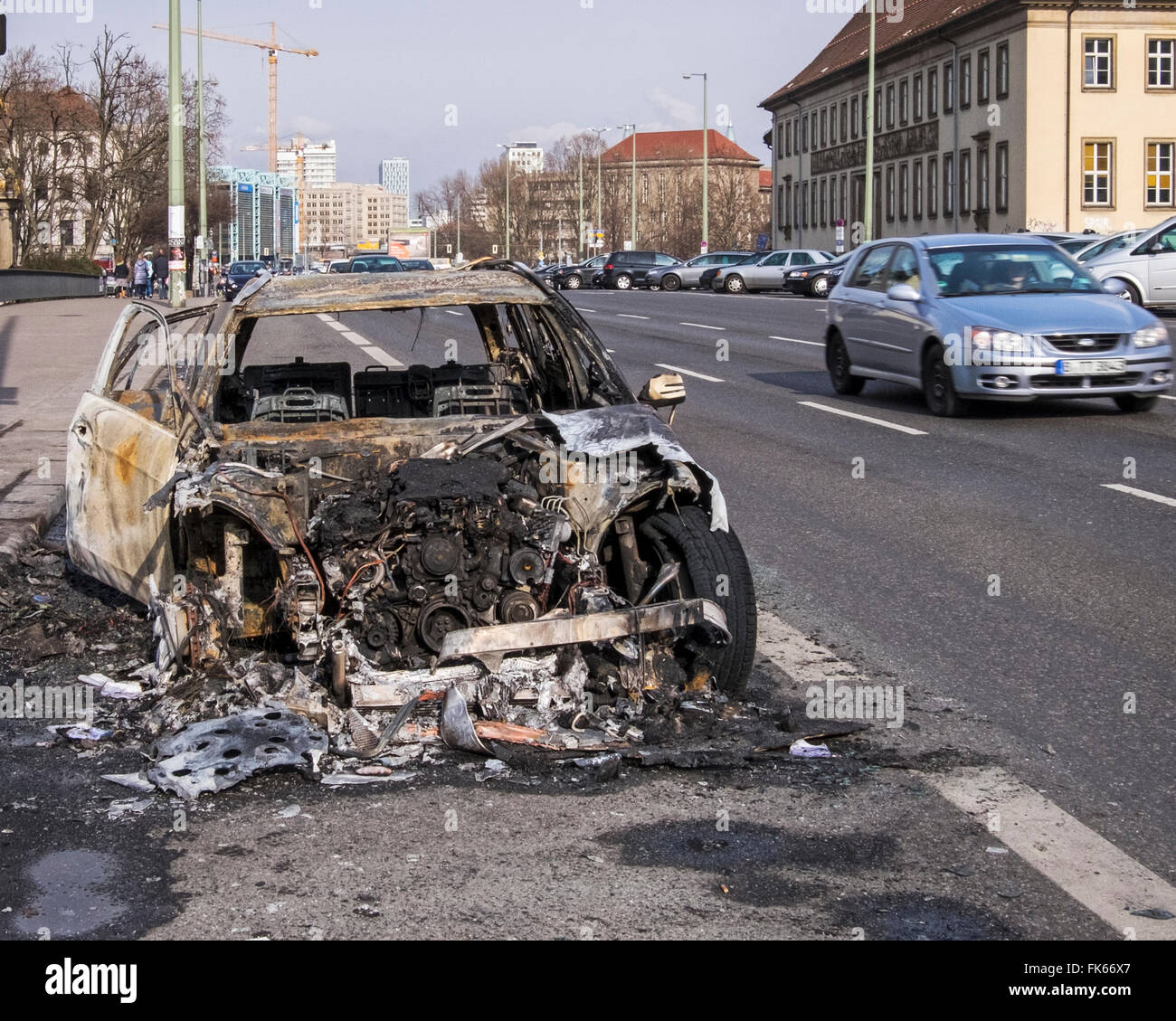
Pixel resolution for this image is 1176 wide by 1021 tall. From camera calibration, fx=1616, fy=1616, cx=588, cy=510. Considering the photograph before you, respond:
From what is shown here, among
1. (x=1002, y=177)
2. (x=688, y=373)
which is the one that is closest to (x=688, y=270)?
(x=1002, y=177)

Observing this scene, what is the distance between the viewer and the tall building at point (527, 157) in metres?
141

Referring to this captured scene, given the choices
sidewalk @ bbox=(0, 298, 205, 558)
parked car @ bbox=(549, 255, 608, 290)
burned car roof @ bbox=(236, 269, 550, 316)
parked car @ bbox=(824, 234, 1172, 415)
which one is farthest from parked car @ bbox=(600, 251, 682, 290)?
burned car roof @ bbox=(236, 269, 550, 316)

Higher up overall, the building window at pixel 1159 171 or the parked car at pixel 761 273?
the building window at pixel 1159 171

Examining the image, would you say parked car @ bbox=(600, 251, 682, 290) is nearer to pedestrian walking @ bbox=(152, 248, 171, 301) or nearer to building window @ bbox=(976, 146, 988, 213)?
building window @ bbox=(976, 146, 988, 213)

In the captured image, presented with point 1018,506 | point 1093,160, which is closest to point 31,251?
point 1093,160

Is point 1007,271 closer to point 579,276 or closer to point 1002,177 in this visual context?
point 1002,177

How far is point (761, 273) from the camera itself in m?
56.4

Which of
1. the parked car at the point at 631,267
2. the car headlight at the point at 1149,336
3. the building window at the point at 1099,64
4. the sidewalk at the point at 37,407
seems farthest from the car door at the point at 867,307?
the parked car at the point at 631,267

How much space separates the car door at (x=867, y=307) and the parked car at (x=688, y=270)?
142 feet

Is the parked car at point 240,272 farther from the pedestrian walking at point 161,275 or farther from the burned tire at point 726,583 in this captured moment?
the burned tire at point 726,583

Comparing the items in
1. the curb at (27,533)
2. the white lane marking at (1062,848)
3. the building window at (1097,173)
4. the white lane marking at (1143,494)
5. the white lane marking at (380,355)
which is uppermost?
the building window at (1097,173)

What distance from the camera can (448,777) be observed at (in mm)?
4684
